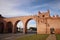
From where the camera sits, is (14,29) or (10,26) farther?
(10,26)

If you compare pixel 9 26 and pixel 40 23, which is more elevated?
pixel 40 23

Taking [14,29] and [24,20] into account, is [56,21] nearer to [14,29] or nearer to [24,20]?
[24,20]

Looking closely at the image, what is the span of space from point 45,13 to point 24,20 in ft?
23.6

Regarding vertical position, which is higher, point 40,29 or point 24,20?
point 24,20

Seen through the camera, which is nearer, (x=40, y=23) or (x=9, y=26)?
(x=40, y=23)

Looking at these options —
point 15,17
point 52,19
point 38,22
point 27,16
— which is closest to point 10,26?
point 15,17

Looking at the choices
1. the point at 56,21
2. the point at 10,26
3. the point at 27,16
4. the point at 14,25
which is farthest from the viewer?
the point at 10,26

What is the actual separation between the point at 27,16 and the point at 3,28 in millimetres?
10527

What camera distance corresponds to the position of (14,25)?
1615 inches

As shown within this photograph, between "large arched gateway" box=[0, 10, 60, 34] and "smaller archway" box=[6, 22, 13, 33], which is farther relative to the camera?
"smaller archway" box=[6, 22, 13, 33]

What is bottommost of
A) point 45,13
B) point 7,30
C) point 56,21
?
point 7,30

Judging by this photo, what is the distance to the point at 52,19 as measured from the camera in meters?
34.0

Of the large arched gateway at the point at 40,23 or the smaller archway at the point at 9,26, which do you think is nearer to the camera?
the large arched gateway at the point at 40,23

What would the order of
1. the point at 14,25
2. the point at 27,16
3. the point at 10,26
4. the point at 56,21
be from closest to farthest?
the point at 56,21 < the point at 27,16 < the point at 14,25 < the point at 10,26
